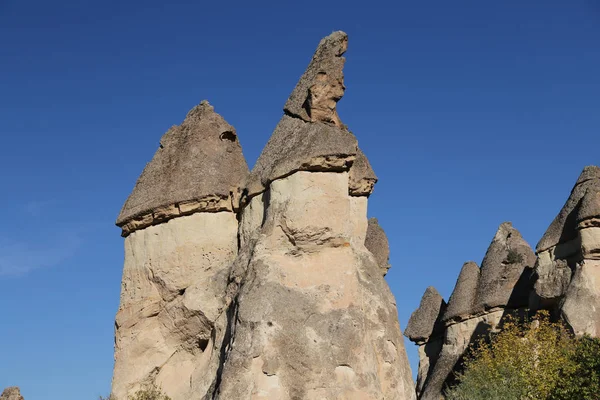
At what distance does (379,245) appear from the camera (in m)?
27.6

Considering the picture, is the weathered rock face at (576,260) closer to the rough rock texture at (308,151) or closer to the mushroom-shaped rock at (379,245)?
the mushroom-shaped rock at (379,245)

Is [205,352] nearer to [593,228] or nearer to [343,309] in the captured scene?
[343,309]

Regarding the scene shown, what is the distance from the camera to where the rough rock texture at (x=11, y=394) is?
79.6ft

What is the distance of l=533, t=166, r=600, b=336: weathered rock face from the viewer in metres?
24.5

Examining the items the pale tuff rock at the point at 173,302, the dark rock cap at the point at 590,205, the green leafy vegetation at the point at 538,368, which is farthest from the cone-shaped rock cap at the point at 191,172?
the dark rock cap at the point at 590,205

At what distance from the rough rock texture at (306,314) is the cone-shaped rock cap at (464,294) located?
14000 millimetres

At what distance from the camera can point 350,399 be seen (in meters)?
14.8

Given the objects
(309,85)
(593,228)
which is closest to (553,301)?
(593,228)

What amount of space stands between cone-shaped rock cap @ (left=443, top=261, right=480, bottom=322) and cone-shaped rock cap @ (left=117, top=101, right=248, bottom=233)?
551 inches

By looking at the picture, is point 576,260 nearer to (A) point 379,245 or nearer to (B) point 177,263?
(A) point 379,245

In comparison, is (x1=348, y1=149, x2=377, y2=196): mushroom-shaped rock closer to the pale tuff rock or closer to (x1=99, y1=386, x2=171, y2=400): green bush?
the pale tuff rock

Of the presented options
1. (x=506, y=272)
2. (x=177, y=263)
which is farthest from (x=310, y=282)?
(x=506, y=272)

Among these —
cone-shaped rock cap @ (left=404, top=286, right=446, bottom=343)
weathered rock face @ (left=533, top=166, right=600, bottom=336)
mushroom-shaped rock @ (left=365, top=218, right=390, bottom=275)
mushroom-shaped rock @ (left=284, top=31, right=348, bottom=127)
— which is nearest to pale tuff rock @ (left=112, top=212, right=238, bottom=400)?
mushroom-shaped rock @ (left=284, top=31, right=348, bottom=127)

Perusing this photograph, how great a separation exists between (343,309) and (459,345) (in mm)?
16358
